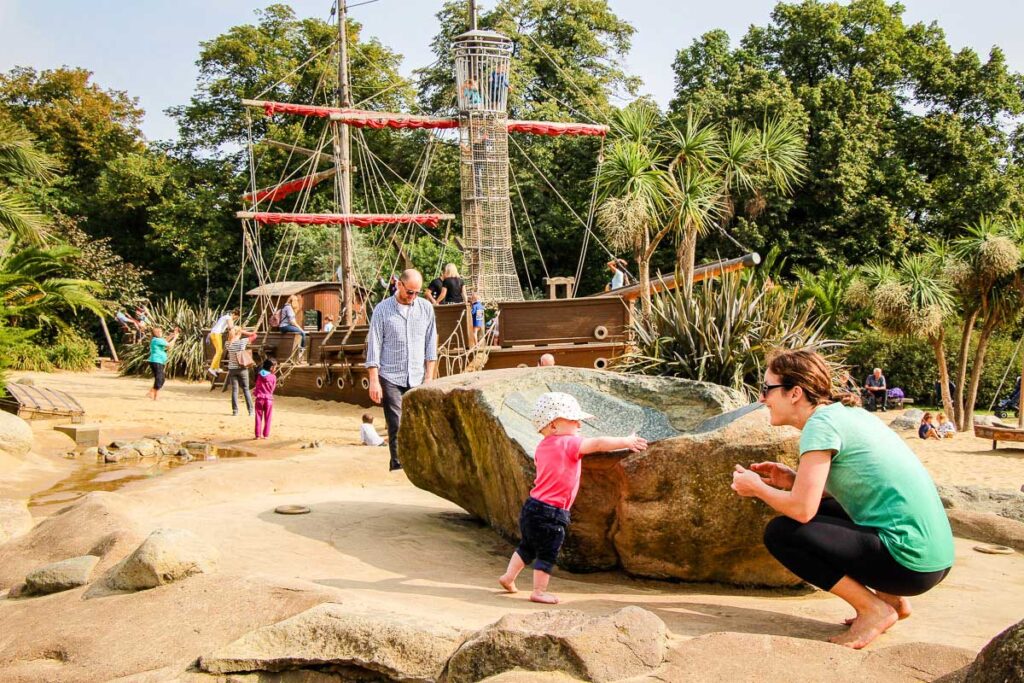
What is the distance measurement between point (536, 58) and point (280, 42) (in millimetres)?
13323

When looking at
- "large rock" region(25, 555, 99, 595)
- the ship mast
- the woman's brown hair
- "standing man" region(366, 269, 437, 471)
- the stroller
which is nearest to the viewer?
the woman's brown hair

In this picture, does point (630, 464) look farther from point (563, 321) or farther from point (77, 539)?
point (563, 321)

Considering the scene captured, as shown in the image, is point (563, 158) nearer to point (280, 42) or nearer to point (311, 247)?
point (311, 247)

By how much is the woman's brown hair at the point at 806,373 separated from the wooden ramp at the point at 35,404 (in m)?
12.8

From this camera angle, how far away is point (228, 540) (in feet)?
19.2

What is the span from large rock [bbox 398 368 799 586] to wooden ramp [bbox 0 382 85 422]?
9740mm

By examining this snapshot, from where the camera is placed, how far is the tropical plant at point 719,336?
1112 centimetres

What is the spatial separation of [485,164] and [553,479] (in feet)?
73.4

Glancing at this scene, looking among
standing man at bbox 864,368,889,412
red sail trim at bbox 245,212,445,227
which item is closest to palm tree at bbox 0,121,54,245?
red sail trim at bbox 245,212,445,227

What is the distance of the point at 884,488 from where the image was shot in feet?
13.3

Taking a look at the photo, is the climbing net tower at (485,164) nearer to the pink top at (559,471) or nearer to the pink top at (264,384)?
the pink top at (264,384)

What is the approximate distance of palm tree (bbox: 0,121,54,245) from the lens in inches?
844

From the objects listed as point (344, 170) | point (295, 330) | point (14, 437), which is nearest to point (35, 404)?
point (14, 437)

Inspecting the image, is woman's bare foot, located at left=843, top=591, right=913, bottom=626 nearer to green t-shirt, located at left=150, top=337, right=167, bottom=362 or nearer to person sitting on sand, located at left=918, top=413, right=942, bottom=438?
person sitting on sand, located at left=918, top=413, right=942, bottom=438
